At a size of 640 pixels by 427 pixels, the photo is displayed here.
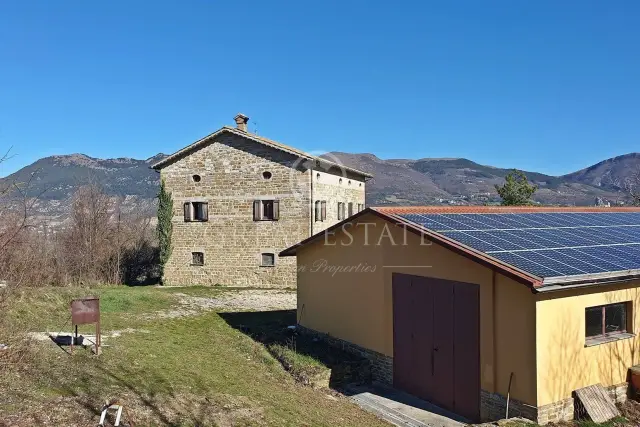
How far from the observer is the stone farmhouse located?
83.7 feet

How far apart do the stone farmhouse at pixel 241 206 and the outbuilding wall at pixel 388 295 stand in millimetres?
10733

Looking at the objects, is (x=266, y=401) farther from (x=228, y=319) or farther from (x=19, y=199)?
(x=228, y=319)

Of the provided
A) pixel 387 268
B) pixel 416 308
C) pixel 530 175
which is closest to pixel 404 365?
pixel 416 308

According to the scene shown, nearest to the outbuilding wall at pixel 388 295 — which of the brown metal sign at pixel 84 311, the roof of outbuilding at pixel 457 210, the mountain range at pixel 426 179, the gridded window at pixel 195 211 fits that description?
the roof of outbuilding at pixel 457 210

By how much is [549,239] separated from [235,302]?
1396cm

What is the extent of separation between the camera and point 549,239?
10578mm

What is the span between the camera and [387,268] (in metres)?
11.7

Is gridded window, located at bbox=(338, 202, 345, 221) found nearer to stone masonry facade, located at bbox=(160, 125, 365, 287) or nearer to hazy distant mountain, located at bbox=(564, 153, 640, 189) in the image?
stone masonry facade, located at bbox=(160, 125, 365, 287)

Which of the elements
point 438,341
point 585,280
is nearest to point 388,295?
point 438,341

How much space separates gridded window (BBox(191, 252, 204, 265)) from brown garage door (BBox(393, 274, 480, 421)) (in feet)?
59.1

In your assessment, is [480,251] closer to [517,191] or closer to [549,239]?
[549,239]

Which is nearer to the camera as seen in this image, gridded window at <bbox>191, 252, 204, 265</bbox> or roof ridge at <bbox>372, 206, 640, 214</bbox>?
roof ridge at <bbox>372, 206, 640, 214</bbox>

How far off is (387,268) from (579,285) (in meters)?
4.47

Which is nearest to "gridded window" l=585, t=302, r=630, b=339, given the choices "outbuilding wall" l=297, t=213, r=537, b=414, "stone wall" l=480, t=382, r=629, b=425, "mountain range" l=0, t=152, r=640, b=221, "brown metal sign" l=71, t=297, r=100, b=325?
"stone wall" l=480, t=382, r=629, b=425
